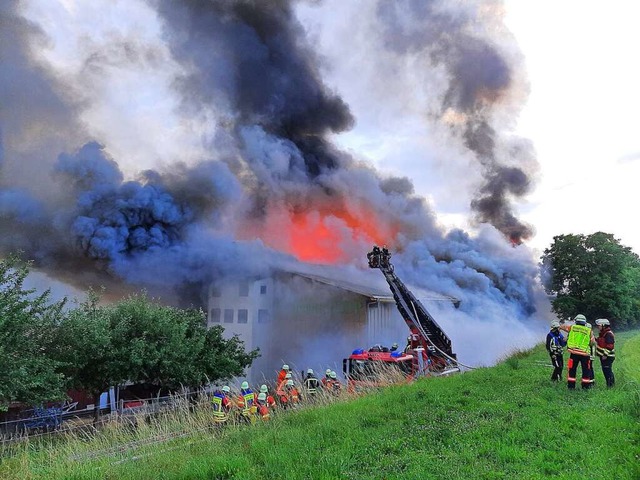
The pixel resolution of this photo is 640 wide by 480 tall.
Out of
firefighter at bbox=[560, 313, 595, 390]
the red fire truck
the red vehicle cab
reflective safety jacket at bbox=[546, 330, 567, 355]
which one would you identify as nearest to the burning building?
the red fire truck

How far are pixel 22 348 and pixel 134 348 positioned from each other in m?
3.47

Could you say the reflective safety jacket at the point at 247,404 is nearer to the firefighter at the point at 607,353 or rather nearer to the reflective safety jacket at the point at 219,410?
the reflective safety jacket at the point at 219,410

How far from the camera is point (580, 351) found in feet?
32.7

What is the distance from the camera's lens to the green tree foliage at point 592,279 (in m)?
33.6

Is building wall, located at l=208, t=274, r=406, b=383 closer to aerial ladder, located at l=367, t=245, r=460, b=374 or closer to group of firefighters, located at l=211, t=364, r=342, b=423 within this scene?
aerial ladder, located at l=367, t=245, r=460, b=374

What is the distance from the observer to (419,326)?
18.5 meters

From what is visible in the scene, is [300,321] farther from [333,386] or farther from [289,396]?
[289,396]

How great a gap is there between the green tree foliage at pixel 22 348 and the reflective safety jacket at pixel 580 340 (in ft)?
39.8

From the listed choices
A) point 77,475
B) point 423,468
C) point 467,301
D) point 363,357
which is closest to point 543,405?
point 423,468

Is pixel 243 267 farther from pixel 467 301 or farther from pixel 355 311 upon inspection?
pixel 467 301

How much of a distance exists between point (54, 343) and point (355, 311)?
54.9ft

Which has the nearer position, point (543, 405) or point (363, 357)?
point (543, 405)

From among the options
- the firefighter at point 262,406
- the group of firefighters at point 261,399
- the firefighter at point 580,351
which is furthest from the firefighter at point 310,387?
the firefighter at point 580,351

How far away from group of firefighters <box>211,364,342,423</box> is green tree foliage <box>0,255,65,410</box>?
4.15 meters
